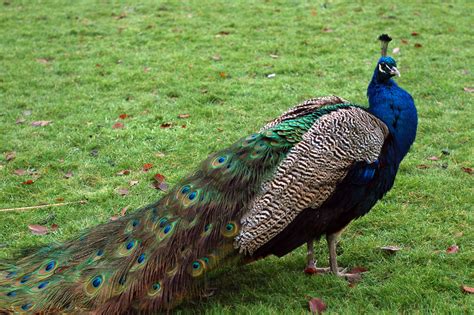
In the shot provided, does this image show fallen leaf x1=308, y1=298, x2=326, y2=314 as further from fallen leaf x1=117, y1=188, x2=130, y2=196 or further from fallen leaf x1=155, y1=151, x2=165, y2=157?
fallen leaf x1=155, y1=151, x2=165, y2=157

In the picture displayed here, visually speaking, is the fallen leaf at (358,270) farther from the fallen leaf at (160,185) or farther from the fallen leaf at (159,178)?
the fallen leaf at (159,178)

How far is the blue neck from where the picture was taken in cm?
396

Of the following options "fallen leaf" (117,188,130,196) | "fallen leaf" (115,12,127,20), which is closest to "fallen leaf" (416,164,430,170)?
"fallen leaf" (117,188,130,196)

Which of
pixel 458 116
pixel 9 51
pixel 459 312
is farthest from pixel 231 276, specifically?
pixel 9 51

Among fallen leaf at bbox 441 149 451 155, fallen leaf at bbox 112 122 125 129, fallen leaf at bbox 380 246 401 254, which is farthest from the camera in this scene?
fallen leaf at bbox 112 122 125 129

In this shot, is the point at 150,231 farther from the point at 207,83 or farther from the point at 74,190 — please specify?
the point at 207,83

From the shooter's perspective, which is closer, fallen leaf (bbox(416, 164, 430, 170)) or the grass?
the grass

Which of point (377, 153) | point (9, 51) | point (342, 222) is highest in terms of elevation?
point (377, 153)

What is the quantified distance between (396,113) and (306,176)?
91cm

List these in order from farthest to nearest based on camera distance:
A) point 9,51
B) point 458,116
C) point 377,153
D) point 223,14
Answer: point 223,14 → point 9,51 → point 458,116 → point 377,153

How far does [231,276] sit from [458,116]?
355cm

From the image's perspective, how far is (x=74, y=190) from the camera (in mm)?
5230

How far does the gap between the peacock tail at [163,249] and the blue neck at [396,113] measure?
54cm

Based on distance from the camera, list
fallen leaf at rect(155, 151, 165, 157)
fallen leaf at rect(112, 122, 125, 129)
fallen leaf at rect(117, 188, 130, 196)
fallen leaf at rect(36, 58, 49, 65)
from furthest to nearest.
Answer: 1. fallen leaf at rect(36, 58, 49, 65)
2. fallen leaf at rect(112, 122, 125, 129)
3. fallen leaf at rect(155, 151, 165, 157)
4. fallen leaf at rect(117, 188, 130, 196)
